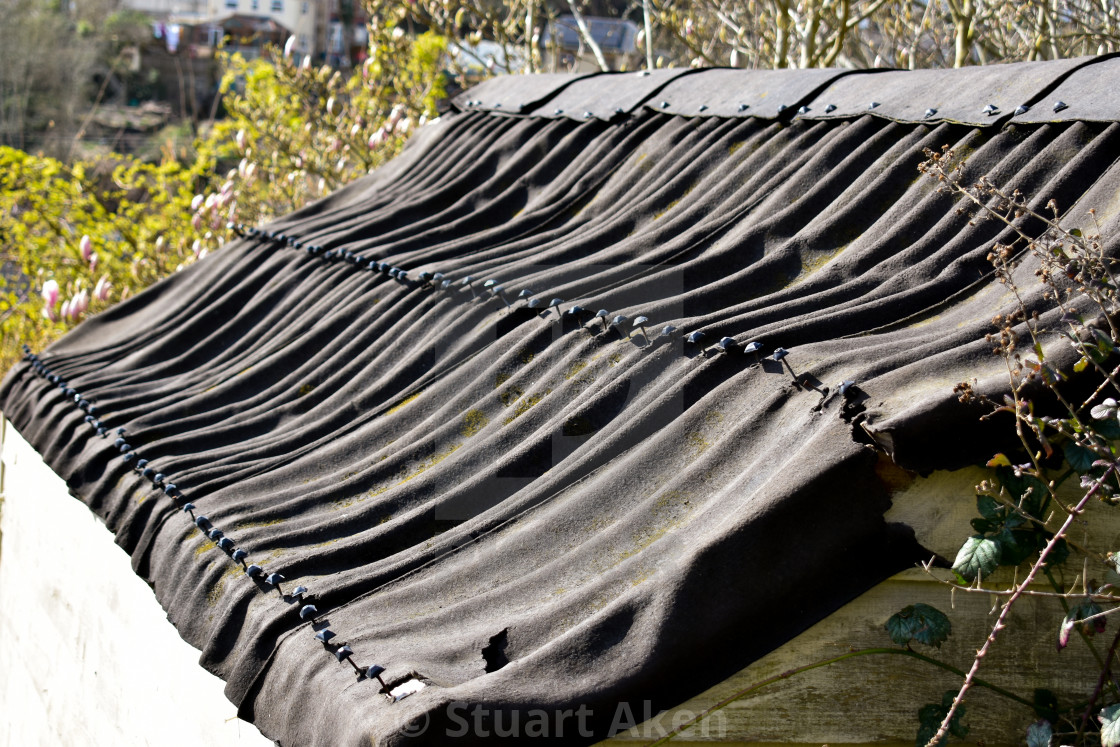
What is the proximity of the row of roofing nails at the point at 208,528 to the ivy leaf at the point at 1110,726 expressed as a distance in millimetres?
1380

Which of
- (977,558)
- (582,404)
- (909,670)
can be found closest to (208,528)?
(582,404)

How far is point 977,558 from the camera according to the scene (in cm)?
212

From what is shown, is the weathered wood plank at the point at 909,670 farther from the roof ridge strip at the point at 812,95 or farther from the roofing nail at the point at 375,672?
the roof ridge strip at the point at 812,95

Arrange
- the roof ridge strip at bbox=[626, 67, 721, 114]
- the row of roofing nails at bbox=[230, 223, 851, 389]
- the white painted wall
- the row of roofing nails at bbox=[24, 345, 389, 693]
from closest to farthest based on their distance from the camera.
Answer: the row of roofing nails at bbox=[24, 345, 389, 693] → the row of roofing nails at bbox=[230, 223, 851, 389] → the white painted wall → the roof ridge strip at bbox=[626, 67, 721, 114]

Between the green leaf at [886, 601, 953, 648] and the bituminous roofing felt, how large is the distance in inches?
4.1

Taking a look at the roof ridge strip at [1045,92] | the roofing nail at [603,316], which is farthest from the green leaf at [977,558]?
the roof ridge strip at [1045,92]

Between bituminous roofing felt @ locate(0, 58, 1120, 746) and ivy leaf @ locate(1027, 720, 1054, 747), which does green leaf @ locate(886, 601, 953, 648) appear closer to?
bituminous roofing felt @ locate(0, 58, 1120, 746)

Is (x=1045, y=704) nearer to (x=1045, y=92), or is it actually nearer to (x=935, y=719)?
(x=935, y=719)

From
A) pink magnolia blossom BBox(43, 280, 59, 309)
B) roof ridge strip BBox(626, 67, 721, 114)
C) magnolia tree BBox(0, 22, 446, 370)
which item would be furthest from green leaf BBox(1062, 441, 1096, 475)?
magnolia tree BBox(0, 22, 446, 370)

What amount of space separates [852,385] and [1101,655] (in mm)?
822

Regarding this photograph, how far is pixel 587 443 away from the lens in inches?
113

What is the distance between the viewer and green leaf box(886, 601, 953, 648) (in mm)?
2188

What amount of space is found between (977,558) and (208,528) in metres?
2.15

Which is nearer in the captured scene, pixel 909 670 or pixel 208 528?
pixel 909 670
